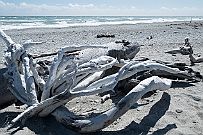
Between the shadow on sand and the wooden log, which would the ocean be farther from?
the wooden log

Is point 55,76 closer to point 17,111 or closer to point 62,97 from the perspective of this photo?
point 62,97

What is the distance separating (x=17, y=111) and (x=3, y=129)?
2.19 ft

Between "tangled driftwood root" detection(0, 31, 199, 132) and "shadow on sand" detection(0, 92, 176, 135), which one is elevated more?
"tangled driftwood root" detection(0, 31, 199, 132)

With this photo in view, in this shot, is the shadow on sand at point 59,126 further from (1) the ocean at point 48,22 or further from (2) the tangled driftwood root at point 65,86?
(1) the ocean at point 48,22

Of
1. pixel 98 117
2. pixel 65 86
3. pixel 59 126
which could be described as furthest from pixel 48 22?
pixel 98 117

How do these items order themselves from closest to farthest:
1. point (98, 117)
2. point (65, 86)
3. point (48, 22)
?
point (98, 117)
point (65, 86)
point (48, 22)

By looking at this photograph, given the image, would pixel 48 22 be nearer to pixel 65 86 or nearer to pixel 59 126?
pixel 65 86

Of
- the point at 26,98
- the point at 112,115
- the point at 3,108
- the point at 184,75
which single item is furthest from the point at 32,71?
the point at 184,75

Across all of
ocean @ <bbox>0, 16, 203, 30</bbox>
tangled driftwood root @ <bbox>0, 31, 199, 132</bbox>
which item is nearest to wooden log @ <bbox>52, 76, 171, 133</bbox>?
tangled driftwood root @ <bbox>0, 31, 199, 132</bbox>

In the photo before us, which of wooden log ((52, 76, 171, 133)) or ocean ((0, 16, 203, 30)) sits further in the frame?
ocean ((0, 16, 203, 30))

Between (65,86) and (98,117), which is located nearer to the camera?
(98,117)

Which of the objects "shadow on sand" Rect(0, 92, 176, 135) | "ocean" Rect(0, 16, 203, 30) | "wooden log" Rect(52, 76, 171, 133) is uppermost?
"wooden log" Rect(52, 76, 171, 133)

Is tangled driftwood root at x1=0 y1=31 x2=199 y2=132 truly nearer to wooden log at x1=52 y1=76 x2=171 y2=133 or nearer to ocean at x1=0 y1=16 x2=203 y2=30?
wooden log at x1=52 y1=76 x2=171 y2=133

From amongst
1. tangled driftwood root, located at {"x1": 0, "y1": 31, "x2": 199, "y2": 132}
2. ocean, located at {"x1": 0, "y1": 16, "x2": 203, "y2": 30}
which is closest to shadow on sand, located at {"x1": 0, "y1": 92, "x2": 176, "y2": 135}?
tangled driftwood root, located at {"x1": 0, "y1": 31, "x2": 199, "y2": 132}
